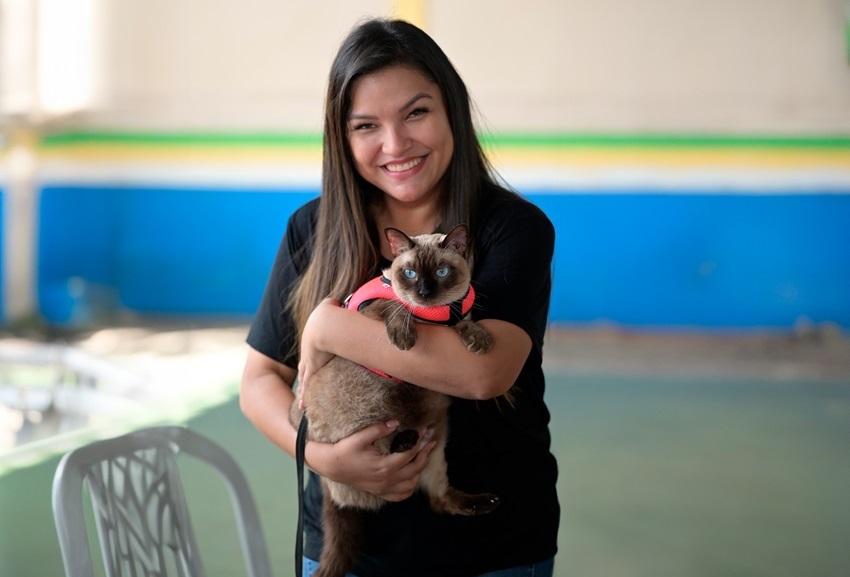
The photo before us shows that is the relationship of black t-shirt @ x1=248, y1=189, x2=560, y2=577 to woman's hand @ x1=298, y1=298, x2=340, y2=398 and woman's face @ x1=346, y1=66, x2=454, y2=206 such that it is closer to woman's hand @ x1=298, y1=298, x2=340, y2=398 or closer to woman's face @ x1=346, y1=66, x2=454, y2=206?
woman's face @ x1=346, y1=66, x2=454, y2=206

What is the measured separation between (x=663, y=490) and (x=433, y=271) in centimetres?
291

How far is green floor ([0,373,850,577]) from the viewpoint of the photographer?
3135 mm

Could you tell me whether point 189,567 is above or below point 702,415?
above

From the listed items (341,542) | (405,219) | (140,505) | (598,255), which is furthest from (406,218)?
(598,255)

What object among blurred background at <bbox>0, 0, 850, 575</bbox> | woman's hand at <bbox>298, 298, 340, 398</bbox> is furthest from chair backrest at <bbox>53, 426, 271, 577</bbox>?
blurred background at <bbox>0, 0, 850, 575</bbox>

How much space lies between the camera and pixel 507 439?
1.43 meters

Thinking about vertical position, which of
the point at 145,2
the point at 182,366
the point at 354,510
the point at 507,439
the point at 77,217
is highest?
the point at 145,2

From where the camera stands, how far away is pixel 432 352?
129 centimetres

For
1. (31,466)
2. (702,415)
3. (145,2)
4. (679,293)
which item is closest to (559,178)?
(679,293)

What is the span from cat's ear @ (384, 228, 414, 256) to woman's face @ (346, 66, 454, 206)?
3.5 inches

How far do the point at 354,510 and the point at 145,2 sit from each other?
25.2 ft

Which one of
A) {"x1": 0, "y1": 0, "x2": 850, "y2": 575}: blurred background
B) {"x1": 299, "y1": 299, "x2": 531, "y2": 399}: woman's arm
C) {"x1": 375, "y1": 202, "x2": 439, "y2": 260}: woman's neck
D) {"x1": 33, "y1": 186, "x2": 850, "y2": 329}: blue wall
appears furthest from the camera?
{"x1": 33, "y1": 186, "x2": 850, "y2": 329}: blue wall

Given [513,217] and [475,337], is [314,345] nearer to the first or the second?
[475,337]

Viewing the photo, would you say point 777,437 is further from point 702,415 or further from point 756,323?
point 756,323
